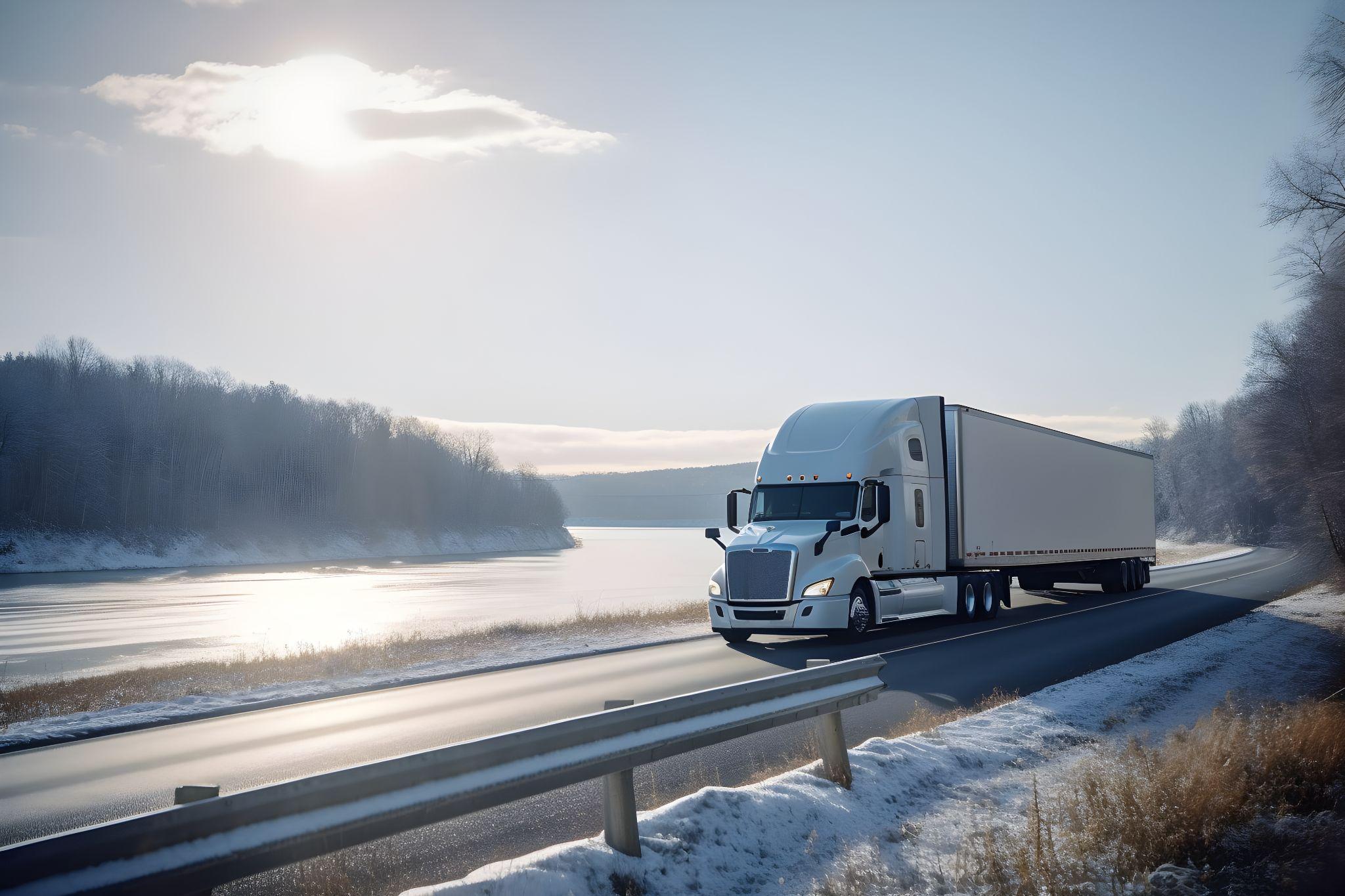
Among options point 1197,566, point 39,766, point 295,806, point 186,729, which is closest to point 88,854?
point 295,806

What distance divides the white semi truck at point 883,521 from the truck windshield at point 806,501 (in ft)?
0.07

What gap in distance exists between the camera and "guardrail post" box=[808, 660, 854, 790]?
6.64 metres

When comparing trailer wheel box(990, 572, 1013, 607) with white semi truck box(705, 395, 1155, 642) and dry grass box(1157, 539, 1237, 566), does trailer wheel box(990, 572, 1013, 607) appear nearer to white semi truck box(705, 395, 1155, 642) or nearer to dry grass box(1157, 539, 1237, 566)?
white semi truck box(705, 395, 1155, 642)

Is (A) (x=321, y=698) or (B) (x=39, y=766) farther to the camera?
(A) (x=321, y=698)

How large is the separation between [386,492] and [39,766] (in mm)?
120211

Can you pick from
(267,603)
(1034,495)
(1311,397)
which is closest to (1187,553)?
(1311,397)

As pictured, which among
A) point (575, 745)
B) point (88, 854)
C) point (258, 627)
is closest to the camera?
point (88, 854)

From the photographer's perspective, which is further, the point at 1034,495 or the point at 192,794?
the point at 1034,495

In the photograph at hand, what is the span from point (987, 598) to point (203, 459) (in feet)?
314

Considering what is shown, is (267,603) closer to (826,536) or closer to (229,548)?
(826,536)

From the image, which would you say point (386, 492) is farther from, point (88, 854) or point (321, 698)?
point (88, 854)

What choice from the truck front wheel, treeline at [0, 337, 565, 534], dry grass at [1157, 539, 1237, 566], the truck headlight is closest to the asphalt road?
the truck front wheel

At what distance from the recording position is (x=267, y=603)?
38688 mm

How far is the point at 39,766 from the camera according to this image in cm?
895
